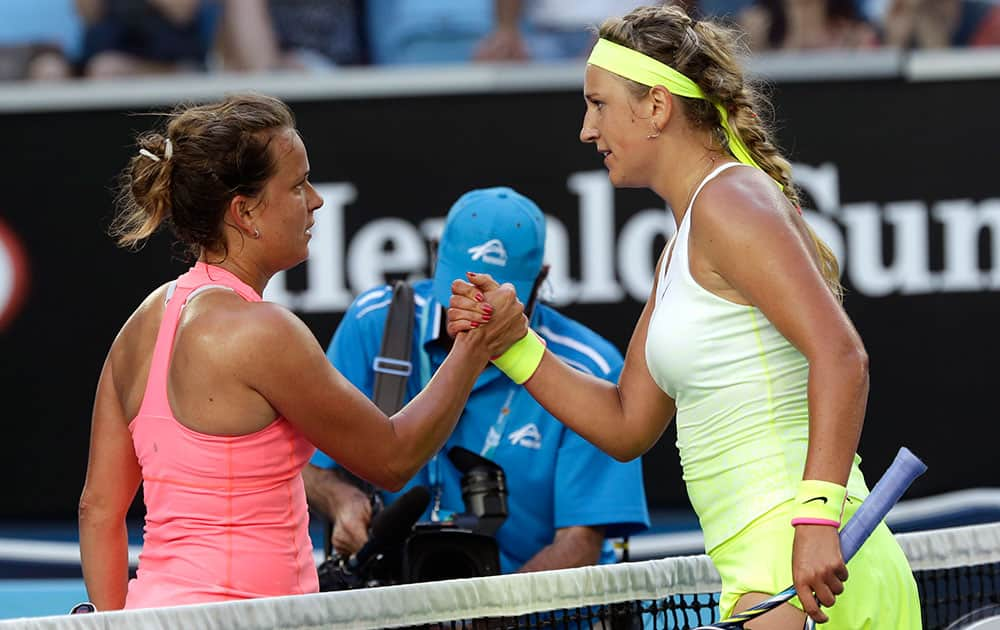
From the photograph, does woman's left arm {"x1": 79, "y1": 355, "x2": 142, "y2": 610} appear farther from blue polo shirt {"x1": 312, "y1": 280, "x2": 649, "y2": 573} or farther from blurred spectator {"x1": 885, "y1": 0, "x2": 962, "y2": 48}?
blurred spectator {"x1": 885, "y1": 0, "x2": 962, "y2": 48}

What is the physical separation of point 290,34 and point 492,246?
12.2ft

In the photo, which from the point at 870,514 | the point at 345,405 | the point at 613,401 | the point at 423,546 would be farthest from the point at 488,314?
the point at 870,514

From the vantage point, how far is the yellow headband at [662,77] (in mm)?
2959

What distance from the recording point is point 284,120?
2934mm

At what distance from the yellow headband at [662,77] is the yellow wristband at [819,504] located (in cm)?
66

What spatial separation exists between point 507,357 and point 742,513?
753 mm

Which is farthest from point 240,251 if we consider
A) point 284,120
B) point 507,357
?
point 507,357

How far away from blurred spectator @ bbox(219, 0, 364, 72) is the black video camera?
387cm

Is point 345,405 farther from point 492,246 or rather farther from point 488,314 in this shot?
point 492,246

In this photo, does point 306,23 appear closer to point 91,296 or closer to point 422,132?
point 422,132

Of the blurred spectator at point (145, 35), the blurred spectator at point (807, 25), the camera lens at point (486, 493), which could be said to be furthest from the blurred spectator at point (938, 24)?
the camera lens at point (486, 493)

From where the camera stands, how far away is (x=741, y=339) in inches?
107

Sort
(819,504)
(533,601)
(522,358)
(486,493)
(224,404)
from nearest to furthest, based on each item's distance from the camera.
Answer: (819,504), (224,404), (533,601), (522,358), (486,493)

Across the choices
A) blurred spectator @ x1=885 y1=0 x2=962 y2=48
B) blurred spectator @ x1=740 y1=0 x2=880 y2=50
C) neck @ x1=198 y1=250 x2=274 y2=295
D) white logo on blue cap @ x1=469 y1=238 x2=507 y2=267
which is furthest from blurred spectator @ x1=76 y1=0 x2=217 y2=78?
neck @ x1=198 y1=250 x2=274 y2=295
